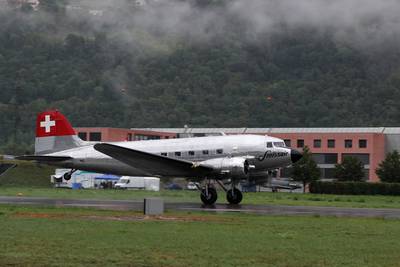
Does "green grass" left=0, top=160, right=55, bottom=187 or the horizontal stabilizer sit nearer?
the horizontal stabilizer

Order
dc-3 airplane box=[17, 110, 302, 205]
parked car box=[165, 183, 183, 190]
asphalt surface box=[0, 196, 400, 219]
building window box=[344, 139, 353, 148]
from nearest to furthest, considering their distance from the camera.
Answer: asphalt surface box=[0, 196, 400, 219]
dc-3 airplane box=[17, 110, 302, 205]
parked car box=[165, 183, 183, 190]
building window box=[344, 139, 353, 148]

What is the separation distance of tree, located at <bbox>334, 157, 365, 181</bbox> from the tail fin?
6205 centimetres

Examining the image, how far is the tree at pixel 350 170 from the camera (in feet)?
379

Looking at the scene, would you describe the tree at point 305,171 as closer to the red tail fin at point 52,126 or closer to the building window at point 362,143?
the building window at point 362,143

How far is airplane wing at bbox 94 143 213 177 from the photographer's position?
167 ft

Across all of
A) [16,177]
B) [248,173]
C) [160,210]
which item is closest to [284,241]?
[160,210]

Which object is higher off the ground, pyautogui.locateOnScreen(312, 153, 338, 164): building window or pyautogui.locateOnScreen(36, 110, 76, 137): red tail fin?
pyautogui.locateOnScreen(312, 153, 338, 164): building window

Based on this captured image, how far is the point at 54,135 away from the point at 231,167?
55.3 ft

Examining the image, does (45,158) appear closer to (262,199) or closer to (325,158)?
(262,199)

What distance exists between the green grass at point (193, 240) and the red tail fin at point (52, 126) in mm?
23659

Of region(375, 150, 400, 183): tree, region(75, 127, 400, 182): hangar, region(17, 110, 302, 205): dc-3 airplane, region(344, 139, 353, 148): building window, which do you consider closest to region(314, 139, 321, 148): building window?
region(75, 127, 400, 182): hangar

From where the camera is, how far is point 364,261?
74.7 feet

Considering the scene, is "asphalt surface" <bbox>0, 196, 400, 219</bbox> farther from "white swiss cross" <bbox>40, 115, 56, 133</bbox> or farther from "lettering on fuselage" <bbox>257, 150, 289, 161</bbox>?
"white swiss cross" <bbox>40, 115, 56, 133</bbox>

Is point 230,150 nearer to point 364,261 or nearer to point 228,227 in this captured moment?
point 228,227
